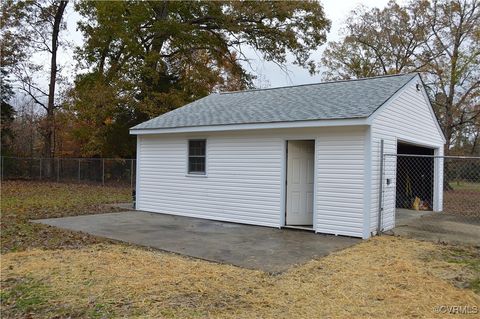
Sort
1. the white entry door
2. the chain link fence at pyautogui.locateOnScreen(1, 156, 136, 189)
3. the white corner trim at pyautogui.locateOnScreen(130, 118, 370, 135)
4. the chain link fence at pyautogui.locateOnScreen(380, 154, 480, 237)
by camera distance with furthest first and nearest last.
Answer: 1. the chain link fence at pyautogui.locateOnScreen(1, 156, 136, 189)
2. the chain link fence at pyautogui.locateOnScreen(380, 154, 480, 237)
3. the white entry door
4. the white corner trim at pyautogui.locateOnScreen(130, 118, 370, 135)

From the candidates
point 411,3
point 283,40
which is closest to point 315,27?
point 283,40

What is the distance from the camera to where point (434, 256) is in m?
7.06

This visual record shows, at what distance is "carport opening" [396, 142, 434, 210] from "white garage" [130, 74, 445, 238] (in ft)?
1.34

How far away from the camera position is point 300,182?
33.5 ft

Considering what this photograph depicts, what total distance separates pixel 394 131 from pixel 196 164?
5.62 m

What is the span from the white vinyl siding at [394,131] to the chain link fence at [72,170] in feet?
48.1

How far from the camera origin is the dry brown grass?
4445 millimetres

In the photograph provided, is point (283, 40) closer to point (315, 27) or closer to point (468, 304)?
point (315, 27)

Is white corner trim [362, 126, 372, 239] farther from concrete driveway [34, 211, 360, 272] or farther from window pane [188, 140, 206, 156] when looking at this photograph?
window pane [188, 140, 206, 156]

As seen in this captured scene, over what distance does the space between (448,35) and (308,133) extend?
27.4m

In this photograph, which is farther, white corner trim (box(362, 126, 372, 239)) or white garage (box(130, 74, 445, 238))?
white garage (box(130, 74, 445, 238))

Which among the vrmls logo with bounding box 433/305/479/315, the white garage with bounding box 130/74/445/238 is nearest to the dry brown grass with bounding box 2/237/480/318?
the vrmls logo with bounding box 433/305/479/315

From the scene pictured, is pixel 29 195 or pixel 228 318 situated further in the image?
pixel 29 195

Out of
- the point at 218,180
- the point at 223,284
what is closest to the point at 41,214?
the point at 218,180
